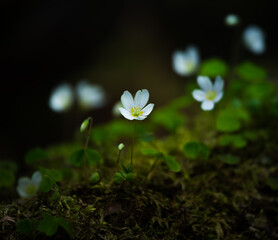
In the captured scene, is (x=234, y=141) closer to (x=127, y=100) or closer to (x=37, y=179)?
(x=127, y=100)

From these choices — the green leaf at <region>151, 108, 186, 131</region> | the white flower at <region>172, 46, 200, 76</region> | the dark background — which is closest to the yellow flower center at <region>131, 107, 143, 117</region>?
the green leaf at <region>151, 108, 186, 131</region>

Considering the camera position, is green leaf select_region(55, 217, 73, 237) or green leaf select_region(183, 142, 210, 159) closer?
green leaf select_region(55, 217, 73, 237)

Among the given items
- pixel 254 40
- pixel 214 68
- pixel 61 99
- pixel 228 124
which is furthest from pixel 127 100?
pixel 254 40

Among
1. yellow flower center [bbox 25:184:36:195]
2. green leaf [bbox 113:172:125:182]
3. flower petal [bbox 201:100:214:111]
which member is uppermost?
flower petal [bbox 201:100:214:111]

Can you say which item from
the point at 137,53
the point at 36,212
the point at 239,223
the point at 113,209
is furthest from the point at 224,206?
the point at 137,53

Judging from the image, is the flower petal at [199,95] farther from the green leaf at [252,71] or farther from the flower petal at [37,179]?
the flower petal at [37,179]

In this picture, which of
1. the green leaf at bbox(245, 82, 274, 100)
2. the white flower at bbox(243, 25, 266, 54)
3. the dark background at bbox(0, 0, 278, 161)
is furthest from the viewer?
the dark background at bbox(0, 0, 278, 161)

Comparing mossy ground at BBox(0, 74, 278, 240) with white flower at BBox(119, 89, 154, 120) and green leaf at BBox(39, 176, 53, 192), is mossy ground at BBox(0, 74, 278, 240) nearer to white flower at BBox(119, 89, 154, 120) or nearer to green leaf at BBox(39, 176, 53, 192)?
green leaf at BBox(39, 176, 53, 192)
